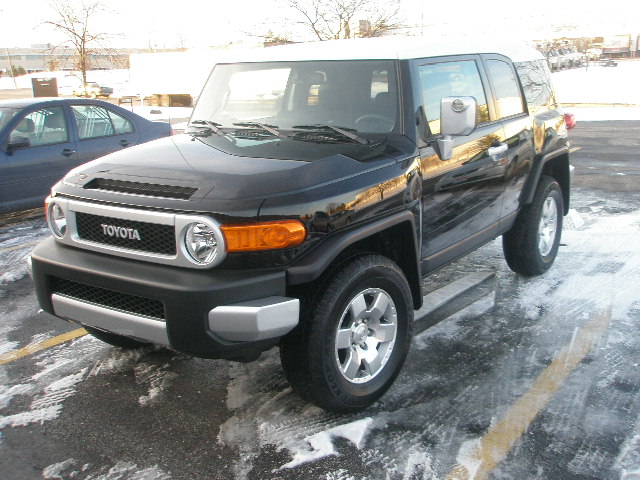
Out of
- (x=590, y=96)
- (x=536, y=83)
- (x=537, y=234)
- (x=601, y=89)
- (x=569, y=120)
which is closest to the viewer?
(x=537, y=234)

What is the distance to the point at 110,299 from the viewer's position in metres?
3.00

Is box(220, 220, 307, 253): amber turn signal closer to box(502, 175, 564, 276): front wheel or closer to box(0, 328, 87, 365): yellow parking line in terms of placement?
box(0, 328, 87, 365): yellow parking line

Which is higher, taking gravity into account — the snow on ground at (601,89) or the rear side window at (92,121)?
the rear side window at (92,121)

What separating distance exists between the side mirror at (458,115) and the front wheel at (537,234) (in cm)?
177

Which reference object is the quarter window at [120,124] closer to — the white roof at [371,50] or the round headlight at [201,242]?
the white roof at [371,50]

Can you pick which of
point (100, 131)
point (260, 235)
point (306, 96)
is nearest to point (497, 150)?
point (306, 96)

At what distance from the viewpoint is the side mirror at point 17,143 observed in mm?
7070

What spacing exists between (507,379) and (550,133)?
2.51 metres

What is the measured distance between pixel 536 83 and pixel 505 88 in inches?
27.9

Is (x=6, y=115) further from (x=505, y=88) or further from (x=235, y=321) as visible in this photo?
(x=235, y=321)

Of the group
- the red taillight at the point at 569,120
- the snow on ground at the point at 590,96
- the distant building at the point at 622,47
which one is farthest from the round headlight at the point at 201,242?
the distant building at the point at 622,47

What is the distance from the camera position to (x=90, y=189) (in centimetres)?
317

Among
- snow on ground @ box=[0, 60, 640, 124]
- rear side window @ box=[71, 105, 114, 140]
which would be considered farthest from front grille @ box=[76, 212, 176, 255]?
snow on ground @ box=[0, 60, 640, 124]

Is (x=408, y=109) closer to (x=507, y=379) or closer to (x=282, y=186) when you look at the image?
(x=282, y=186)
